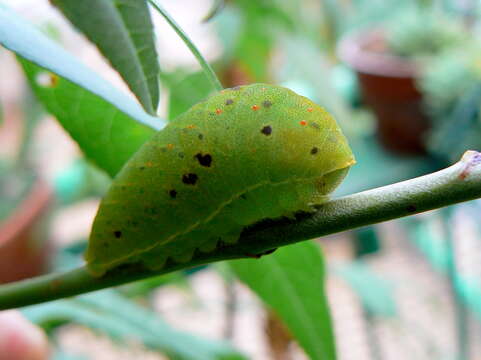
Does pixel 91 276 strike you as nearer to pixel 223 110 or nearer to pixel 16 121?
pixel 223 110

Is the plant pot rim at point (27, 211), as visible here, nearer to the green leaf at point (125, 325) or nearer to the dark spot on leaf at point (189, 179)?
the green leaf at point (125, 325)

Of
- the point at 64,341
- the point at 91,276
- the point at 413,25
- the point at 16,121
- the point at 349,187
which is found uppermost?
the point at 16,121

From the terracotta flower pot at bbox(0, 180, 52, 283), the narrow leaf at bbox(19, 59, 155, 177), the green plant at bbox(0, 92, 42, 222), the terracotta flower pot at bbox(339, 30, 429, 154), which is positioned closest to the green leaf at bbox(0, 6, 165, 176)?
the narrow leaf at bbox(19, 59, 155, 177)

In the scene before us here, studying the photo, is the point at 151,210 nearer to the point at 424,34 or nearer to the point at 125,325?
the point at 125,325

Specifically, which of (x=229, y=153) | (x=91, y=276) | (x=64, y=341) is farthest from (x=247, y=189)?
(x=64, y=341)

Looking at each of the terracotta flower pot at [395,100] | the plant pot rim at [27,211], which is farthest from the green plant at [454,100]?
the plant pot rim at [27,211]
